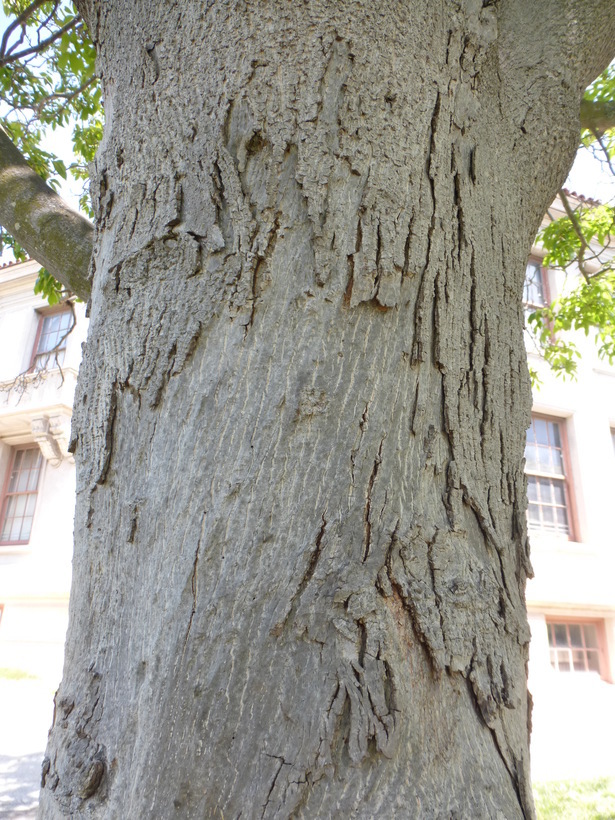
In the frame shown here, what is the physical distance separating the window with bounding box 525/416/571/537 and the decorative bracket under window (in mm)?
8348

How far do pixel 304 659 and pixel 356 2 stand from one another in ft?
4.45

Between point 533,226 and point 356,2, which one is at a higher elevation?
point 356,2

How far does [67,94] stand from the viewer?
187 inches

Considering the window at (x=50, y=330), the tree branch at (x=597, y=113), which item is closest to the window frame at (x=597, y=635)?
the tree branch at (x=597, y=113)

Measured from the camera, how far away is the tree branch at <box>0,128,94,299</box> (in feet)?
6.68

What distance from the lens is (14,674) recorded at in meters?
9.34

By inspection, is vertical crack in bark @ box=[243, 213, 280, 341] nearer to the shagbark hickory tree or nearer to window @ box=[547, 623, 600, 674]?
the shagbark hickory tree

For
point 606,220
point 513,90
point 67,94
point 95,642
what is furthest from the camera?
point 606,220

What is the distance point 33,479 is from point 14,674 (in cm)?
397

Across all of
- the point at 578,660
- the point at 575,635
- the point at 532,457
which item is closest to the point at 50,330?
the point at 532,457

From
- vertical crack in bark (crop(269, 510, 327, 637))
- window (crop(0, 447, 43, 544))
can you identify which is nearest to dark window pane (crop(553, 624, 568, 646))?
window (crop(0, 447, 43, 544))

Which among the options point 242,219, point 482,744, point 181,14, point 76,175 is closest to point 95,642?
point 482,744

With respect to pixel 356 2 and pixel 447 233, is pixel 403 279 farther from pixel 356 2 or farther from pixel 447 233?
pixel 356 2

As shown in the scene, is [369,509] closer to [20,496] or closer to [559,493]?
[559,493]
